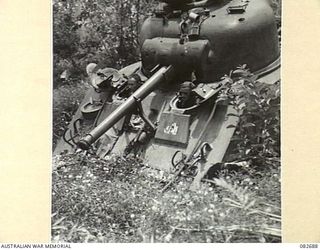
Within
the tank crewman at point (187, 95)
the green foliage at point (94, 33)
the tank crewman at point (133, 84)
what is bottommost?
the tank crewman at point (133, 84)

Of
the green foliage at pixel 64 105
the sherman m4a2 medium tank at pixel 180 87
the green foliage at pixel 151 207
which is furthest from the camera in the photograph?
the green foliage at pixel 64 105

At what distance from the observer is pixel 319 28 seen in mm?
3824

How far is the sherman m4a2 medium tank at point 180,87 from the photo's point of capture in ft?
12.7

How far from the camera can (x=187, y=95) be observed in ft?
13.0

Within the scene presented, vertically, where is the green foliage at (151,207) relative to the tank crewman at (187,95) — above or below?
below

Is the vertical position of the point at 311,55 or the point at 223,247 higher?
the point at 311,55

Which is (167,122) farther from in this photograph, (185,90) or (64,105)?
(64,105)

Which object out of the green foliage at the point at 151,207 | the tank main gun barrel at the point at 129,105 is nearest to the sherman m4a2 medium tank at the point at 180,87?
the tank main gun barrel at the point at 129,105

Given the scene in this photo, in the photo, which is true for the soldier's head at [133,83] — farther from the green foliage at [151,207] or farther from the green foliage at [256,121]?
the green foliage at [256,121]

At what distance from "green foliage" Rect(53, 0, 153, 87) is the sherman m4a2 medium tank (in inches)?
3.6

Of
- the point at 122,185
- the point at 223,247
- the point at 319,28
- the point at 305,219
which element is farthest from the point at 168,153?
the point at 319,28

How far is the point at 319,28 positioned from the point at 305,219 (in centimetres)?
117

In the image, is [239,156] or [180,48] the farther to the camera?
[180,48]

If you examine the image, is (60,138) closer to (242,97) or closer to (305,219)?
(242,97)
